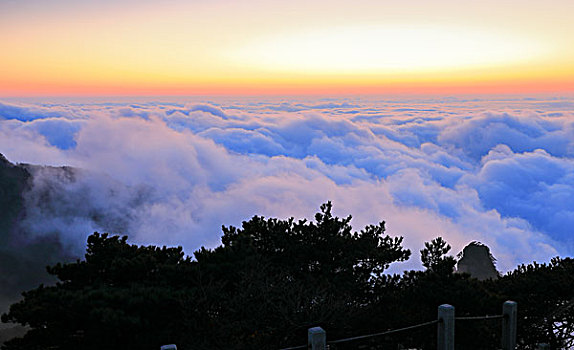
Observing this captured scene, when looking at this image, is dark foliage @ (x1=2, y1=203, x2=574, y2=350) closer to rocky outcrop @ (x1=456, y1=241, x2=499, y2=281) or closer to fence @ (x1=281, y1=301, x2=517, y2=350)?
fence @ (x1=281, y1=301, x2=517, y2=350)

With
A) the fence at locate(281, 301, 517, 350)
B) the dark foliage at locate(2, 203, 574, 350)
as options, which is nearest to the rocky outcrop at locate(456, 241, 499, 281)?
the dark foliage at locate(2, 203, 574, 350)

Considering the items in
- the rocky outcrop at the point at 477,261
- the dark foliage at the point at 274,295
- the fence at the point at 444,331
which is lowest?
the rocky outcrop at the point at 477,261

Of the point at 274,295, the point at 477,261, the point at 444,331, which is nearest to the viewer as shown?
the point at 444,331

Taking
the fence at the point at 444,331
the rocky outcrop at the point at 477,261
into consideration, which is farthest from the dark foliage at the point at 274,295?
the rocky outcrop at the point at 477,261

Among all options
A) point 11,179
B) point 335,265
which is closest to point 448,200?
point 11,179

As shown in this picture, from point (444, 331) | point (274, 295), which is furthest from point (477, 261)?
point (444, 331)

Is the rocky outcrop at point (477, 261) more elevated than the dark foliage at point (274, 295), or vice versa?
the dark foliage at point (274, 295)

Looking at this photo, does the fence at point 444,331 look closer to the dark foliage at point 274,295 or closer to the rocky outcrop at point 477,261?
the dark foliage at point 274,295

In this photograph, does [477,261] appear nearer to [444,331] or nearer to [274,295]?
[274,295]

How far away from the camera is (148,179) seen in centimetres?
14125

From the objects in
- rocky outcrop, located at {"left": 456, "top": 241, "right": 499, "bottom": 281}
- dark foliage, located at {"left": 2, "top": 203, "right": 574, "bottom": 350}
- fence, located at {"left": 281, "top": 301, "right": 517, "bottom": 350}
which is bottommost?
rocky outcrop, located at {"left": 456, "top": 241, "right": 499, "bottom": 281}

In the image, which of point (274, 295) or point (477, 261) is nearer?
point (274, 295)

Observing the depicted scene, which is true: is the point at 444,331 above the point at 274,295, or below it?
above

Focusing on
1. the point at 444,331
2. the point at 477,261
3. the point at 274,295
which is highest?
the point at 444,331
